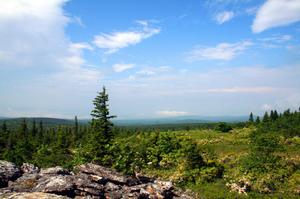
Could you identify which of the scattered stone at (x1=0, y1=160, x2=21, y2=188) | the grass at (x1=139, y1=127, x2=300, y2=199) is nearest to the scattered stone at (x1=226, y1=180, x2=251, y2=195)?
the grass at (x1=139, y1=127, x2=300, y2=199)

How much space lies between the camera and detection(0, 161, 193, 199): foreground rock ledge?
26328 millimetres

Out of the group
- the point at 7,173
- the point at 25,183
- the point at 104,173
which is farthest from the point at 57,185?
the point at 104,173

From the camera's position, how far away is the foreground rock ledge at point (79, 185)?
1037 inches

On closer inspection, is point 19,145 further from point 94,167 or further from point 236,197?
point 236,197

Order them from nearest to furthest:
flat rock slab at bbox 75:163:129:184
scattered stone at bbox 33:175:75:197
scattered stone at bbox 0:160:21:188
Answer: scattered stone at bbox 33:175:75:197 < scattered stone at bbox 0:160:21:188 < flat rock slab at bbox 75:163:129:184

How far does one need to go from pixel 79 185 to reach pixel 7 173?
621 centimetres

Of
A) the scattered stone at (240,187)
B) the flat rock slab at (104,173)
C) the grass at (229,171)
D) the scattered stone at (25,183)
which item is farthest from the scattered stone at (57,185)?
the scattered stone at (240,187)

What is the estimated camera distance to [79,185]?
28.0 m

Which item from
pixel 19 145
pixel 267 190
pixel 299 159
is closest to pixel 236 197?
pixel 267 190

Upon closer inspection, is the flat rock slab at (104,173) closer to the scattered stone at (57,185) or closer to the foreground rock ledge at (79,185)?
the foreground rock ledge at (79,185)

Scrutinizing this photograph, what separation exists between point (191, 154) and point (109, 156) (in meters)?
11.4

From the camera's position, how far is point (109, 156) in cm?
4816

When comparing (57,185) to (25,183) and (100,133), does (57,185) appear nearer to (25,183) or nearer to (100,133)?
(25,183)

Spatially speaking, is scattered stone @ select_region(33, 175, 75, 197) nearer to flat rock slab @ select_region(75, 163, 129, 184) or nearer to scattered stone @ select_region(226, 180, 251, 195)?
flat rock slab @ select_region(75, 163, 129, 184)
